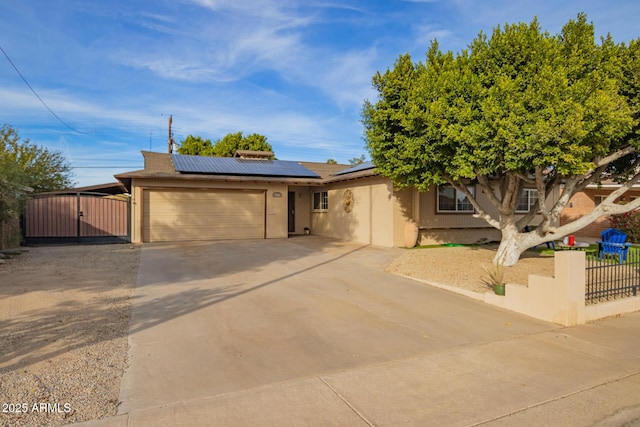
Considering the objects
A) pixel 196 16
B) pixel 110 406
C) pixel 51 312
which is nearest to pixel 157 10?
pixel 196 16

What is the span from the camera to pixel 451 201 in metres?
15.5

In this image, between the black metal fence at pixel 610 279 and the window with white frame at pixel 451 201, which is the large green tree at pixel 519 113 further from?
the window with white frame at pixel 451 201

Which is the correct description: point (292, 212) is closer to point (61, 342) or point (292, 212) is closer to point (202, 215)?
point (202, 215)

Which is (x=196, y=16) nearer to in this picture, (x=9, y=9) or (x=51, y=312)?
(x=9, y=9)


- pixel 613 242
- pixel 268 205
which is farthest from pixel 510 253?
pixel 268 205

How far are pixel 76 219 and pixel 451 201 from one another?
53.6 ft

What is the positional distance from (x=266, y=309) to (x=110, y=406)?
10.5ft

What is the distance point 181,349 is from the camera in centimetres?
450

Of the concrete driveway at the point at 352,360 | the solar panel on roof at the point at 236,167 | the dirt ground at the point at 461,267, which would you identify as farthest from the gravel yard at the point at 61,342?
the solar panel on roof at the point at 236,167

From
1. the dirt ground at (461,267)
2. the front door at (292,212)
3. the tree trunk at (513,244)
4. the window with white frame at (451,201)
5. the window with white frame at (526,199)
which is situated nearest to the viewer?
the dirt ground at (461,267)

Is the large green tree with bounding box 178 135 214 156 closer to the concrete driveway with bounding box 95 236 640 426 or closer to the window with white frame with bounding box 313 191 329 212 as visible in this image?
the window with white frame with bounding box 313 191 329 212

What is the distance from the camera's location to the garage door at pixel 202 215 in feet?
52.8

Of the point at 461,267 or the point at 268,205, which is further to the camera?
the point at 268,205

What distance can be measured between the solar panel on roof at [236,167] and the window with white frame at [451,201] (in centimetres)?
679
